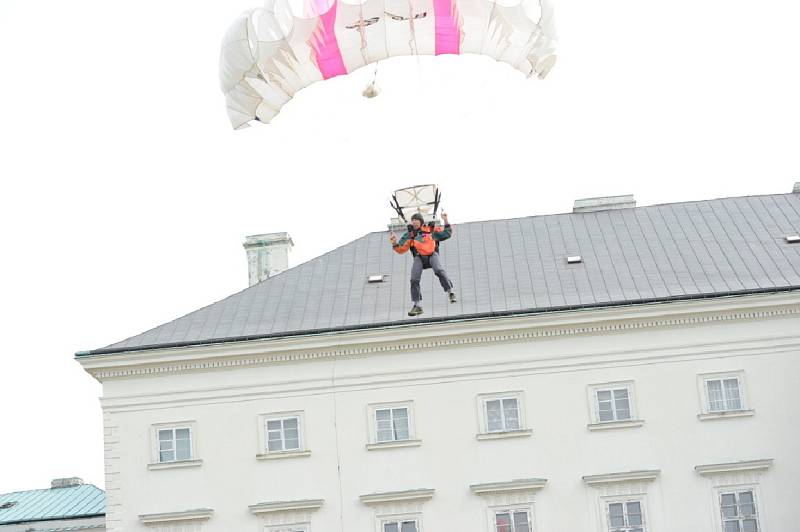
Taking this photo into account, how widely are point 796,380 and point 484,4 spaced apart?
11487mm

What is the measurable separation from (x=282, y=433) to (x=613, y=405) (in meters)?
6.89

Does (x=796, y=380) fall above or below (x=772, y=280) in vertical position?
below

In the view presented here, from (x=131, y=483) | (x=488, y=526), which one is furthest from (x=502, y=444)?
(x=131, y=483)

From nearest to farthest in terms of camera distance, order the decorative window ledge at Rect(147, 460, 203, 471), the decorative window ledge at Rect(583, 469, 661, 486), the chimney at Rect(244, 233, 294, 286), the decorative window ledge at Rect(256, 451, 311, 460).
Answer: the decorative window ledge at Rect(583, 469, 661, 486) < the decorative window ledge at Rect(256, 451, 311, 460) < the decorative window ledge at Rect(147, 460, 203, 471) < the chimney at Rect(244, 233, 294, 286)

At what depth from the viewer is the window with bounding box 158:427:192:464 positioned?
37781mm

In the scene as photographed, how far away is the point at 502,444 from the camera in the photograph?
3728 centimetres

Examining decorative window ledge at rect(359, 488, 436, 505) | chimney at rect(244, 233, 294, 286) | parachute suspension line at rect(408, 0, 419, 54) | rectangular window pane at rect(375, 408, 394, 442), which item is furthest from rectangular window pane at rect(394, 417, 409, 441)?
parachute suspension line at rect(408, 0, 419, 54)

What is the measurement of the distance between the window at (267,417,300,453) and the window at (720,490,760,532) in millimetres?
8802

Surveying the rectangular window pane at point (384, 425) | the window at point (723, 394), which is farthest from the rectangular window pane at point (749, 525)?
the rectangular window pane at point (384, 425)

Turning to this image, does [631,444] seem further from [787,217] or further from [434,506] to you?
[787,217]

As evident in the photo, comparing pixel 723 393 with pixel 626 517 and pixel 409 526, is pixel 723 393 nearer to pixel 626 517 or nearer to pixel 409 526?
pixel 626 517

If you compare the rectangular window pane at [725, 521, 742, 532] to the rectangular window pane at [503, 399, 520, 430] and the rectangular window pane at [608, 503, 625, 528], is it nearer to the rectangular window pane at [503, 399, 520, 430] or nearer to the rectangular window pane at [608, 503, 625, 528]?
the rectangular window pane at [608, 503, 625, 528]

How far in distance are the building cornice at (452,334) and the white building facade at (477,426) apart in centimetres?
3

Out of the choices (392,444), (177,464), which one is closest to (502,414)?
(392,444)
